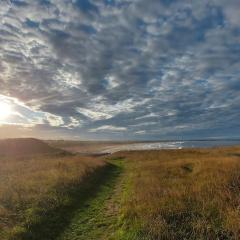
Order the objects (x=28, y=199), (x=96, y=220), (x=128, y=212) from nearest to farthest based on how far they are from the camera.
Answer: (x=128, y=212) → (x=96, y=220) → (x=28, y=199)

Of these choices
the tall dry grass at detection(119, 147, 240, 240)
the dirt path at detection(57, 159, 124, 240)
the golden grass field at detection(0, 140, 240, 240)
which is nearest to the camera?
the tall dry grass at detection(119, 147, 240, 240)

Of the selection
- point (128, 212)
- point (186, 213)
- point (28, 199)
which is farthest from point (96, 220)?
point (28, 199)

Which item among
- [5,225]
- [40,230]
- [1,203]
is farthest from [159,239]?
[1,203]

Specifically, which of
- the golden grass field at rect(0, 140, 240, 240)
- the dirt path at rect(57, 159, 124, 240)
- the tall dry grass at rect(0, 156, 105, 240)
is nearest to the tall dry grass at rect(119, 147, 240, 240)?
the golden grass field at rect(0, 140, 240, 240)

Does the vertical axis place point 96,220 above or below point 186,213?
below

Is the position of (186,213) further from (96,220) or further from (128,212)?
(96,220)

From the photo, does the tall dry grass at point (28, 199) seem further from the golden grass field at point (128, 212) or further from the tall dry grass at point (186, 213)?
the tall dry grass at point (186, 213)

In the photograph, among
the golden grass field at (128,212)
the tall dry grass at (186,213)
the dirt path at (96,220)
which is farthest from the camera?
the dirt path at (96,220)

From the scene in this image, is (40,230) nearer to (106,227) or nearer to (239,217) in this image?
(106,227)

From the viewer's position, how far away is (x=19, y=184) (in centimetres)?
1912

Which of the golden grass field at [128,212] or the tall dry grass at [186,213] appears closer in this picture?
the tall dry grass at [186,213]

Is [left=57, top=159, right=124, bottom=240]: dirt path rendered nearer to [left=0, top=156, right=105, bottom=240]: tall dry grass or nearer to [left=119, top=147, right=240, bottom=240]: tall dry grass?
[left=119, top=147, right=240, bottom=240]: tall dry grass

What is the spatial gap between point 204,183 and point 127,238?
8264mm

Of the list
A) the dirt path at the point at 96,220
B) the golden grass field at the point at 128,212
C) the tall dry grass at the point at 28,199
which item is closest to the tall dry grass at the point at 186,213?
the golden grass field at the point at 128,212
